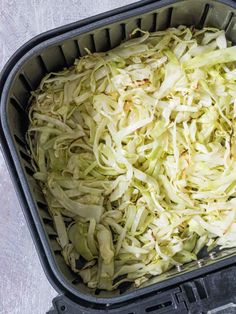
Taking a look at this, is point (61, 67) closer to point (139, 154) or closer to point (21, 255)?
point (139, 154)

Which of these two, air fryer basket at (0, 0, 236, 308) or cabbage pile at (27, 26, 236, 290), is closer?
air fryer basket at (0, 0, 236, 308)

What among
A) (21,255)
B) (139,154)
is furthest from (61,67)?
(21,255)

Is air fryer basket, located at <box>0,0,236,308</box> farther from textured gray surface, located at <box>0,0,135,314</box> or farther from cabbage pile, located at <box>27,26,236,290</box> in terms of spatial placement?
textured gray surface, located at <box>0,0,135,314</box>

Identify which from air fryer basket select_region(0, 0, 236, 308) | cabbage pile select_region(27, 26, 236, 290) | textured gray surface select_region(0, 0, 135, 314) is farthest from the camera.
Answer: textured gray surface select_region(0, 0, 135, 314)

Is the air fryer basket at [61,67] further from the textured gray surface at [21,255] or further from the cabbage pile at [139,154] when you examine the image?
the textured gray surface at [21,255]

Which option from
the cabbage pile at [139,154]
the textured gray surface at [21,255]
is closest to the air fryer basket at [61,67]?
the cabbage pile at [139,154]

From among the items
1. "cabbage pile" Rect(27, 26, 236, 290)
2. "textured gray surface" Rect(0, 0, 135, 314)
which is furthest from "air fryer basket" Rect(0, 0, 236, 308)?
"textured gray surface" Rect(0, 0, 135, 314)

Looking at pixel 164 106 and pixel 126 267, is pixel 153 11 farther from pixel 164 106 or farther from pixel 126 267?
pixel 126 267

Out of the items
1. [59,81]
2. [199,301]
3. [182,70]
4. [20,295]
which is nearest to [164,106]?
[182,70]
